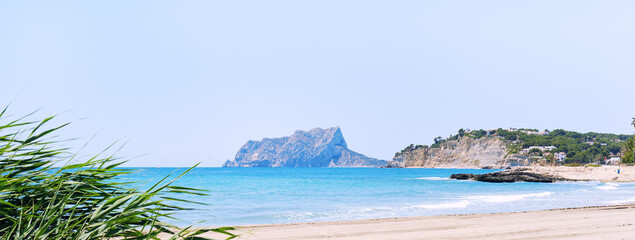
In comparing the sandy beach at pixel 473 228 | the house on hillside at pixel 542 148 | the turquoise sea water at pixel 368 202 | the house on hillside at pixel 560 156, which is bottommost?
the turquoise sea water at pixel 368 202

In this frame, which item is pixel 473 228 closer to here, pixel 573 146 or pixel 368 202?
pixel 368 202

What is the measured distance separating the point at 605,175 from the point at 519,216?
52.9 metres

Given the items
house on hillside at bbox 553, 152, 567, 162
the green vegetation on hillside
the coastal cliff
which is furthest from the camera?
the coastal cliff

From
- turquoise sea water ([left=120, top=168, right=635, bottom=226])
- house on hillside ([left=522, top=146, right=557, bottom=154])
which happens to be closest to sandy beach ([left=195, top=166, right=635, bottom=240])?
turquoise sea water ([left=120, top=168, right=635, bottom=226])

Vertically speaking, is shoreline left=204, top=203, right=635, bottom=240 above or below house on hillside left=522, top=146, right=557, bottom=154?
below

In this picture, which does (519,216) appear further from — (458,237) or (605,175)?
(605,175)

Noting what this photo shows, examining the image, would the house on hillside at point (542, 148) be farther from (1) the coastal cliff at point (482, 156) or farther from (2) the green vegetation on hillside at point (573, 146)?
(1) the coastal cliff at point (482, 156)

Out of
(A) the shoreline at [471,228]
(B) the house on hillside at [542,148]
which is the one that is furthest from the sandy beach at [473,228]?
(B) the house on hillside at [542,148]

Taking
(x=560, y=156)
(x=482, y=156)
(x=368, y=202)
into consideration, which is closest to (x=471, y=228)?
(x=368, y=202)

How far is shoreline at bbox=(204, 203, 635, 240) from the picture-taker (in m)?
10.2

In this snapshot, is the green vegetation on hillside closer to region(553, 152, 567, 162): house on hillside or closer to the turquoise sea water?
region(553, 152, 567, 162): house on hillside

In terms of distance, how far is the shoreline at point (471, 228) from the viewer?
10250 millimetres

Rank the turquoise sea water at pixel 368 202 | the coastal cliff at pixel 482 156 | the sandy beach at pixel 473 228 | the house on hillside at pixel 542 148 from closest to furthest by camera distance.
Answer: the sandy beach at pixel 473 228
the turquoise sea water at pixel 368 202
the house on hillside at pixel 542 148
the coastal cliff at pixel 482 156

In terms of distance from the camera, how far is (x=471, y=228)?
11.5 metres
